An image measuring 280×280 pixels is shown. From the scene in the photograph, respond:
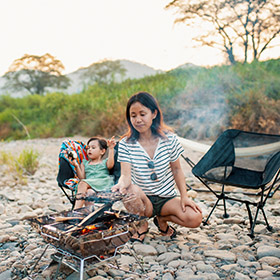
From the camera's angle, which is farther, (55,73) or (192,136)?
(55,73)

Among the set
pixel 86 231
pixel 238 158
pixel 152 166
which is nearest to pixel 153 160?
pixel 152 166

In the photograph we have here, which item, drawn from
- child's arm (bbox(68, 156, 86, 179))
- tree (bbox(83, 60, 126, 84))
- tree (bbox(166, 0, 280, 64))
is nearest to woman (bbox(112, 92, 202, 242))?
child's arm (bbox(68, 156, 86, 179))

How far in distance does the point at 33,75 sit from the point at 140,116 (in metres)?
22.6

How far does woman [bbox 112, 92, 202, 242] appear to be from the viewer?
7.68 ft

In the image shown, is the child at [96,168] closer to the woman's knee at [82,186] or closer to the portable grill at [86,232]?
the woman's knee at [82,186]

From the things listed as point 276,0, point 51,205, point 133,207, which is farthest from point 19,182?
Result: point 276,0

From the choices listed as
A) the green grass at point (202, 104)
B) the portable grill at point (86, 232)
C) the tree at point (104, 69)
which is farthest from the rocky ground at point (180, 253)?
the tree at point (104, 69)

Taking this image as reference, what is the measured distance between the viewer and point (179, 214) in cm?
239

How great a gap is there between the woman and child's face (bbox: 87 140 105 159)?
0.50 meters

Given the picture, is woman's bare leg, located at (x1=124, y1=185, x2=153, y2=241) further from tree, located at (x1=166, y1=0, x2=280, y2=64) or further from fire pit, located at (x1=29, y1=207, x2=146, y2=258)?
tree, located at (x1=166, y1=0, x2=280, y2=64)

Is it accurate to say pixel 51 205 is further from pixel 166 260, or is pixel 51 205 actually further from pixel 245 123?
pixel 245 123

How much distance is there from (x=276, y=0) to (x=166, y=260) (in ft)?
36.0

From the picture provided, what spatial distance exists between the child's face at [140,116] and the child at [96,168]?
463 millimetres

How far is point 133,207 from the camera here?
2285mm
